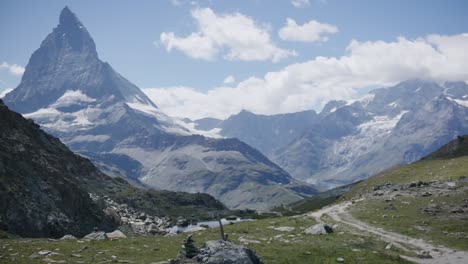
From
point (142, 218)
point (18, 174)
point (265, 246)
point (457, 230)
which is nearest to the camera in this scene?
point (265, 246)

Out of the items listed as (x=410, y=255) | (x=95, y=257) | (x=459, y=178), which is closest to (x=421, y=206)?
(x=459, y=178)

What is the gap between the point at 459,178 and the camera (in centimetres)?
9244

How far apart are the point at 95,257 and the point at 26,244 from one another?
1024 cm

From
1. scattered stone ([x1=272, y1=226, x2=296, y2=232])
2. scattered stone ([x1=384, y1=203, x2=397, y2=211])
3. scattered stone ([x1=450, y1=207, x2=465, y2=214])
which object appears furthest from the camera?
scattered stone ([x1=384, y1=203, x2=397, y2=211])

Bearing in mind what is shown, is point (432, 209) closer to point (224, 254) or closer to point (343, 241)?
point (343, 241)

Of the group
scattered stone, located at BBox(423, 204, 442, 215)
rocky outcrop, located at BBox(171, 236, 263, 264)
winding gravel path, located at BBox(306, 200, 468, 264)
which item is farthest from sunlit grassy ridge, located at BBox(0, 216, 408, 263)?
scattered stone, located at BBox(423, 204, 442, 215)

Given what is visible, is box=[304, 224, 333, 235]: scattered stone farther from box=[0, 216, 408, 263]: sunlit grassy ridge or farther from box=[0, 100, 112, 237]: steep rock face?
→ box=[0, 100, 112, 237]: steep rock face

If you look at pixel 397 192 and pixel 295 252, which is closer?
pixel 295 252

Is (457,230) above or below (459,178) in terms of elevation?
below

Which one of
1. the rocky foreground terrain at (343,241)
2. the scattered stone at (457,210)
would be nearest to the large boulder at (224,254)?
the rocky foreground terrain at (343,241)

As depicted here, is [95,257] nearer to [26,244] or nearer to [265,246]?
[26,244]

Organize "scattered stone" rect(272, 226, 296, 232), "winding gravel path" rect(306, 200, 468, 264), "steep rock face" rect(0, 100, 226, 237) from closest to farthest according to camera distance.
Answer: "winding gravel path" rect(306, 200, 468, 264)
"scattered stone" rect(272, 226, 296, 232)
"steep rock face" rect(0, 100, 226, 237)

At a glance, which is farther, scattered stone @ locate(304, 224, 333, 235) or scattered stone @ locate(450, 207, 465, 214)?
scattered stone @ locate(450, 207, 465, 214)

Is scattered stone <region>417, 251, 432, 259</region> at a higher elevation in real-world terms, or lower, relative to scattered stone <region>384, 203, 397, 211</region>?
lower
